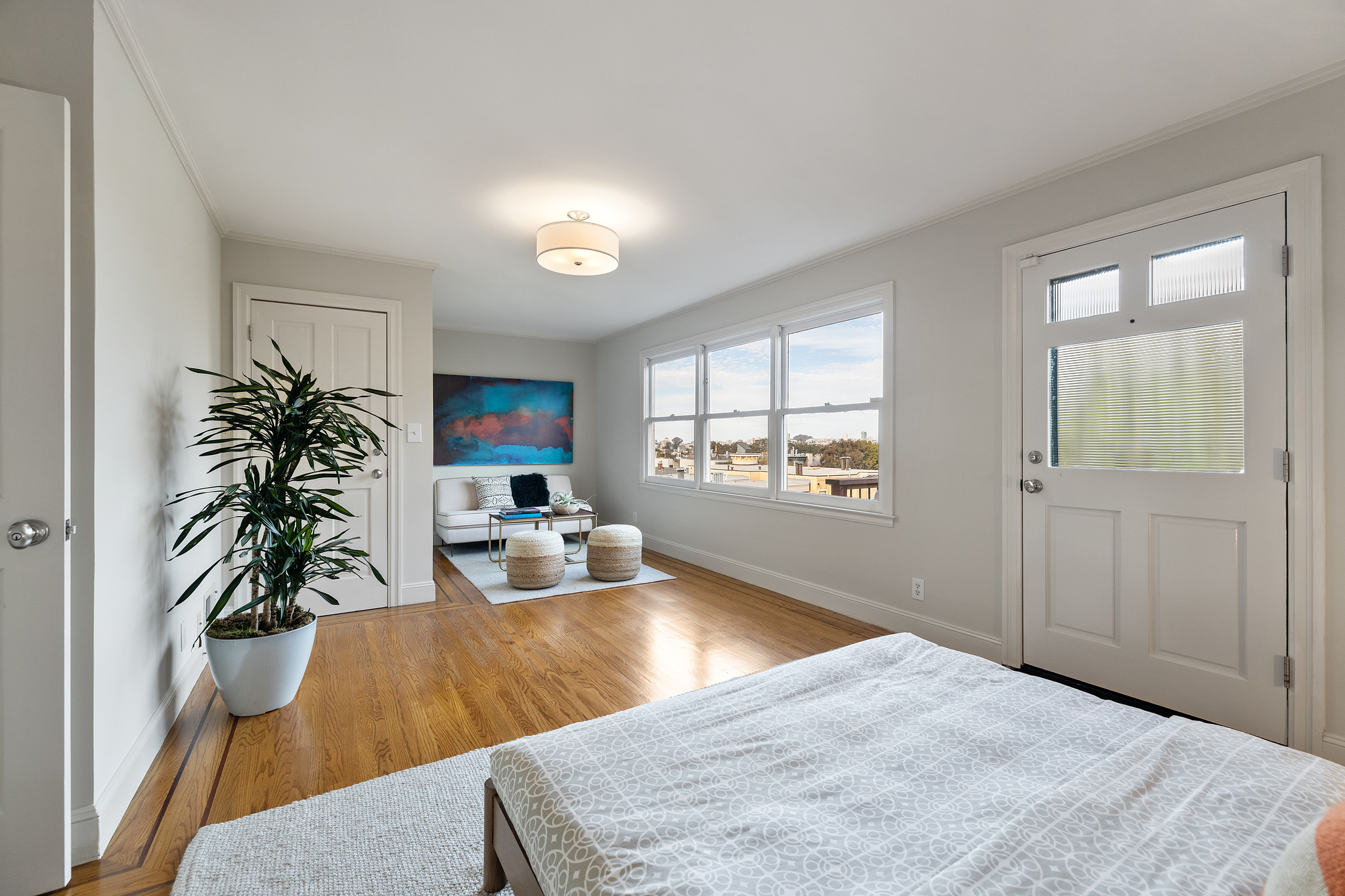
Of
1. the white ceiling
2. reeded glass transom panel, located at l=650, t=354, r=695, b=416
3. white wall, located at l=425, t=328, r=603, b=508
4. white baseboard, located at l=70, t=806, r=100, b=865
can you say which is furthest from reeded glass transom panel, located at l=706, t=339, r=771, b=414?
white baseboard, located at l=70, t=806, r=100, b=865

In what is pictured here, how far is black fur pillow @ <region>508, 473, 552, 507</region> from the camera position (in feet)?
20.1

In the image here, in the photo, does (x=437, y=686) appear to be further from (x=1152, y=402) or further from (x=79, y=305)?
(x=1152, y=402)

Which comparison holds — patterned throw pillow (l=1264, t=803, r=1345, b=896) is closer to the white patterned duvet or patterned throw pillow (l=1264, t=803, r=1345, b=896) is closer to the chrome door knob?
the white patterned duvet

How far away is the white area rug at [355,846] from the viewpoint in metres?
1.47

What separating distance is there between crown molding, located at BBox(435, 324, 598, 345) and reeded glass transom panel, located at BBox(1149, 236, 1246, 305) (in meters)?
5.41

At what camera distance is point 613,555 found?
4.64 m

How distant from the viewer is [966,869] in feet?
2.71

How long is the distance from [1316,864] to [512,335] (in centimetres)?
669

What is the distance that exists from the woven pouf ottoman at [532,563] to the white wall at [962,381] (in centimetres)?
145

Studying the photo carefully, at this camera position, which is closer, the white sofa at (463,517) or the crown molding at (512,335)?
the white sofa at (463,517)

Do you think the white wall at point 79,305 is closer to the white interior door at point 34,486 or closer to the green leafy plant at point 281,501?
the white interior door at point 34,486

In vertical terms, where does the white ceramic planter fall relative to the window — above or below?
below

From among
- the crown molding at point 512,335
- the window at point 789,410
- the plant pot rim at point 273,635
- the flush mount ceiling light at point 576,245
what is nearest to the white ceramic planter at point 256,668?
the plant pot rim at point 273,635

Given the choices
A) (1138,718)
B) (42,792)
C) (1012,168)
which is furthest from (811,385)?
(42,792)
